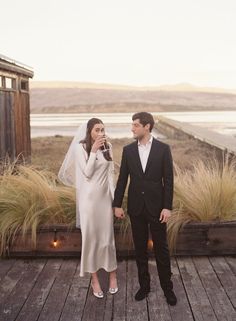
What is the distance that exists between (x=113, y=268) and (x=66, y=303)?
0.56 metres

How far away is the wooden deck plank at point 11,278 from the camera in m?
4.60

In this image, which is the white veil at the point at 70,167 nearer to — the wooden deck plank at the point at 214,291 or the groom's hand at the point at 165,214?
the groom's hand at the point at 165,214

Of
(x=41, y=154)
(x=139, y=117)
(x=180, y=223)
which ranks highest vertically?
(x=139, y=117)

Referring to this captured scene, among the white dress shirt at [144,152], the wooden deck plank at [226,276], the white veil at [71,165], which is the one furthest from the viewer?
the white veil at [71,165]

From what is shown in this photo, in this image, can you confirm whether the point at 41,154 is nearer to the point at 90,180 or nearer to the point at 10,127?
the point at 10,127

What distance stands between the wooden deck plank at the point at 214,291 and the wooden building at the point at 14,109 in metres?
4.52

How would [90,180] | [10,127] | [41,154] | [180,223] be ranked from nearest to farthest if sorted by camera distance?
1. [90,180]
2. [180,223]
3. [10,127]
4. [41,154]

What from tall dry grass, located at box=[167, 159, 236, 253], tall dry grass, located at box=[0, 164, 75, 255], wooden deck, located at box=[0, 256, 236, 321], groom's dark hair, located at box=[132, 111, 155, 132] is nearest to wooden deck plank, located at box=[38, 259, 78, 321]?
wooden deck, located at box=[0, 256, 236, 321]

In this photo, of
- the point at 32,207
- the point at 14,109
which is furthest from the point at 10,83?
the point at 32,207

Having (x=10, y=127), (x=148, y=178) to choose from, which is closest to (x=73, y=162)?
(x=148, y=178)

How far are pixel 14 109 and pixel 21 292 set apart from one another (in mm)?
5929

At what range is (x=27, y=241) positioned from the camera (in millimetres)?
5590

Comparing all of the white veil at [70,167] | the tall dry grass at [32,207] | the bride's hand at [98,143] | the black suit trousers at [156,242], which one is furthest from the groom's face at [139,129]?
the tall dry grass at [32,207]

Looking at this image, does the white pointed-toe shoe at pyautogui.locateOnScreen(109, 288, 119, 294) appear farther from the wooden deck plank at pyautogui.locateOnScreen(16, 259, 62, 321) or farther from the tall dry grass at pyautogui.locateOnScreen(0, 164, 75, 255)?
the tall dry grass at pyautogui.locateOnScreen(0, 164, 75, 255)
